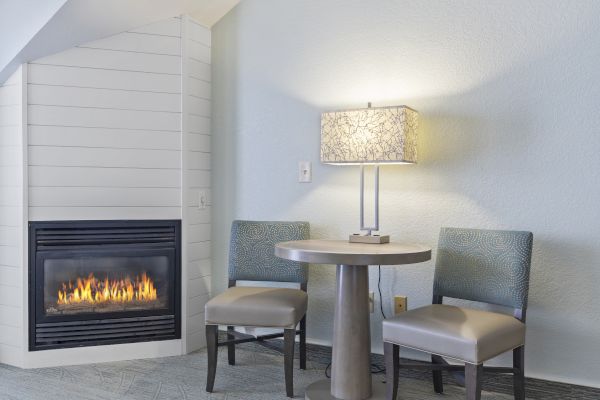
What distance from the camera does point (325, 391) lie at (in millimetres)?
2496

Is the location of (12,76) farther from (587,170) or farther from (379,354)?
(587,170)

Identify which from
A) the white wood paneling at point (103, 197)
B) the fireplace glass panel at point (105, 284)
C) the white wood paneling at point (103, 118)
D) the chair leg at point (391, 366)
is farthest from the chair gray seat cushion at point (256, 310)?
the white wood paneling at point (103, 118)

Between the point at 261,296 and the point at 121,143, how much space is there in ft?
4.08

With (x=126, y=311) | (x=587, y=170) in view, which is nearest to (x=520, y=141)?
(x=587, y=170)

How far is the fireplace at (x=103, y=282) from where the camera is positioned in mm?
2959

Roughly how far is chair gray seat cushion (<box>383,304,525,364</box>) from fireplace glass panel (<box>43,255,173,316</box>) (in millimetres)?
1519

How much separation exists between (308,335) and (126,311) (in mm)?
1071

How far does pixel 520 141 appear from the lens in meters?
2.58

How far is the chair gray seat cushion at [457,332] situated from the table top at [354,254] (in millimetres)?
250

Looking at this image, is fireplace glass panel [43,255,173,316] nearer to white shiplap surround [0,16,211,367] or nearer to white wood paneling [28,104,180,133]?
white shiplap surround [0,16,211,367]

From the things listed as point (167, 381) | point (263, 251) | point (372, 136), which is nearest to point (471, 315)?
point (372, 136)

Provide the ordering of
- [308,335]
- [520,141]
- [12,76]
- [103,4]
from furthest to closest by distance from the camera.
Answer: [308,335] → [12,76] → [103,4] → [520,141]

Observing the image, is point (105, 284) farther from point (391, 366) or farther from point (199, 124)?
point (391, 366)

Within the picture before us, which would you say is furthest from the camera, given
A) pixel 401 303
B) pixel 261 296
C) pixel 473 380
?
pixel 401 303
